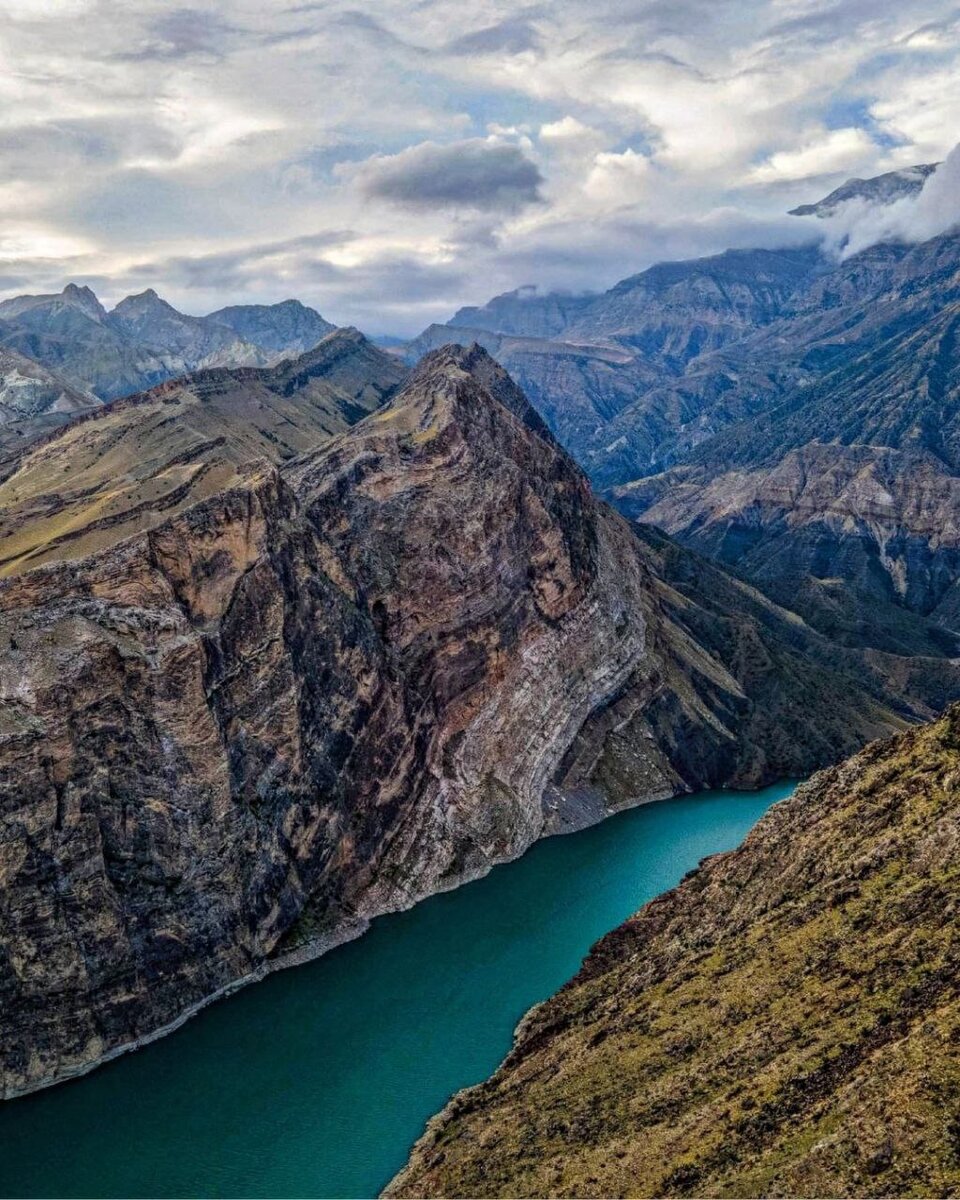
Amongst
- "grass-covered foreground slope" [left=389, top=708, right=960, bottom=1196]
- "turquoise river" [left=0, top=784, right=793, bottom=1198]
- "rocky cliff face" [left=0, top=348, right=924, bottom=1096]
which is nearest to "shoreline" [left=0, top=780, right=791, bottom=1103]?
"rocky cliff face" [left=0, top=348, right=924, bottom=1096]

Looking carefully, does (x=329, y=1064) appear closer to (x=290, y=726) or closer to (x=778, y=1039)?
(x=290, y=726)

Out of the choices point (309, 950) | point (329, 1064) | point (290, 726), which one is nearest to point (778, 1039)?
point (329, 1064)

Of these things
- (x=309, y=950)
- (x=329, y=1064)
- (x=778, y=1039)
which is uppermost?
(x=778, y=1039)

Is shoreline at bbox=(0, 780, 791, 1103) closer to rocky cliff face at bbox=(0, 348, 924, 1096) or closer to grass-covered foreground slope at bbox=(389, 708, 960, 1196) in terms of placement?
rocky cliff face at bbox=(0, 348, 924, 1096)

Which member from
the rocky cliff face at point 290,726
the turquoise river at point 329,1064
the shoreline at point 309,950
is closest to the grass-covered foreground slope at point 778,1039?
the turquoise river at point 329,1064

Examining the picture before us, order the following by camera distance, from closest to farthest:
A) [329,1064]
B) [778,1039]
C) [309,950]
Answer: [778,1039]
[329,1064]
[309,950]

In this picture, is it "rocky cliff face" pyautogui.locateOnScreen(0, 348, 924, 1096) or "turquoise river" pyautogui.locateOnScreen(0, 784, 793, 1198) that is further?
"rocky cliff face" pyautogui.locateOnScreen(0, 348, 924, 1096)
